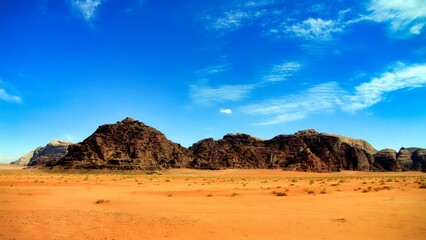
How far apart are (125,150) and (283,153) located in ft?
171

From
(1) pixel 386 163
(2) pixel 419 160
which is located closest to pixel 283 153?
(1) pixel 386 163

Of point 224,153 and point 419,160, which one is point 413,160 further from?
point 224,153

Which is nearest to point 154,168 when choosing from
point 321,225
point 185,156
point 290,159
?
point 185,156

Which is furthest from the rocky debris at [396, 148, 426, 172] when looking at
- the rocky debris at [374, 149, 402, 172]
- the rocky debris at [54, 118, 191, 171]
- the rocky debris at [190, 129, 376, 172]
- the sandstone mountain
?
the rocky debris at [54, 118, 191, 171]

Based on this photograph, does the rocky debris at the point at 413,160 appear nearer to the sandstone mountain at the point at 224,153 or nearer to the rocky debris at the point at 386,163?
the sandstone mountain at the point at 224,153

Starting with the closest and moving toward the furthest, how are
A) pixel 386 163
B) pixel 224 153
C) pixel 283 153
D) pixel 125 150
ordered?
pixel 125 150
pixel 224 153
pixel 283 153
pixel 386 163

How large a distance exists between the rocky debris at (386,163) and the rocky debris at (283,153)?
3644mm

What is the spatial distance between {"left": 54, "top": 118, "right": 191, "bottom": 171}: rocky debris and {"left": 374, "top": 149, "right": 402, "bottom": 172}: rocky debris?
74.7 meters

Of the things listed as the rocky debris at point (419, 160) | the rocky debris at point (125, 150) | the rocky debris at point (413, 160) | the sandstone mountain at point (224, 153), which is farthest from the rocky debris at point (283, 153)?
the rocky debris at point (419, 160)

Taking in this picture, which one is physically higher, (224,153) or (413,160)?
(224,153)

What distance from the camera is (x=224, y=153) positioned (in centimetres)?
10456

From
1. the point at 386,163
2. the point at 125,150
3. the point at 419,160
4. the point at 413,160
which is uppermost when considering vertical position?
the point at 125,150

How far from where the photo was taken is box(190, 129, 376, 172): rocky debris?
3939 inches

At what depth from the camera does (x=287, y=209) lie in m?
15.8
